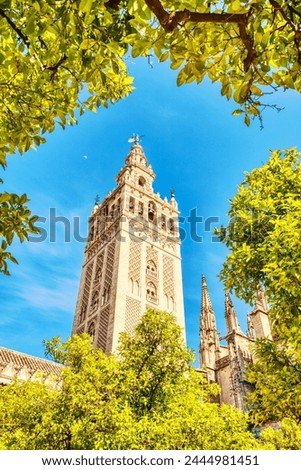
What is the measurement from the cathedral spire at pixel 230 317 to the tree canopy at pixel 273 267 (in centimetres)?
2220

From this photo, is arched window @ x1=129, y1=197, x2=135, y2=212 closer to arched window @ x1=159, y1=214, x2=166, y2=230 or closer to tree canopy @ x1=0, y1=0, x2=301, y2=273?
arched window @ x1=159, y1=214, x2=166, y2=230

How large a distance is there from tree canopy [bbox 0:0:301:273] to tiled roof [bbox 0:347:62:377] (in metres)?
18.9

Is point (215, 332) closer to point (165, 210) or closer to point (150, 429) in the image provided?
point (165, 210)

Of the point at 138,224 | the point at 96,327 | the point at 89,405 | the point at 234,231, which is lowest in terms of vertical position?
the point at 89,405

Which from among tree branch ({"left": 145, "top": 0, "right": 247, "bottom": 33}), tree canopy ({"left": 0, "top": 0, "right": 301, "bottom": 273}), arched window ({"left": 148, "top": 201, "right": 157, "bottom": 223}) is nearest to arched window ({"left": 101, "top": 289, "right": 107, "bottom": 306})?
arched window ({"left": 148, "top": 201, "right": 157, "bottom": 223})

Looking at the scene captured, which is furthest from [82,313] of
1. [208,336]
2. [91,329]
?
[208,336]

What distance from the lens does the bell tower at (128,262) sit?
74.3ft

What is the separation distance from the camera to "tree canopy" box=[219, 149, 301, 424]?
484 centimetres

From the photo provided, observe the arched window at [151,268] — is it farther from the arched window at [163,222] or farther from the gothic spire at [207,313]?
the gothic spire at [207,313]

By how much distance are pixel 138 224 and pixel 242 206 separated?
21.5 m

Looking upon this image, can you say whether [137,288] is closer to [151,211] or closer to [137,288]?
[137,288]

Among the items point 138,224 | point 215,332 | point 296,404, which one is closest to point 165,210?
point 138,224

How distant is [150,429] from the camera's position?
754cm

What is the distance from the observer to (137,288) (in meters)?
24.4
